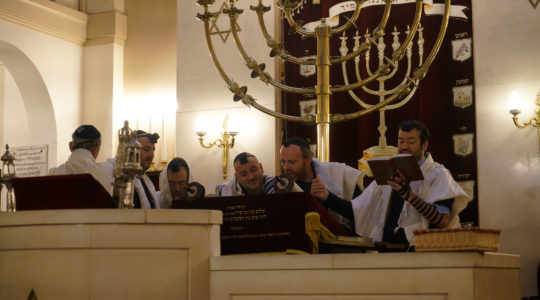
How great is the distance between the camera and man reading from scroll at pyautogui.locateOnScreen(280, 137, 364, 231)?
4820 millimetres

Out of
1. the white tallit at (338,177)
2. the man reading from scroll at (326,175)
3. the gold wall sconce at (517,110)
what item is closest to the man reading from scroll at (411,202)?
the man reading from scroll at (326,175)

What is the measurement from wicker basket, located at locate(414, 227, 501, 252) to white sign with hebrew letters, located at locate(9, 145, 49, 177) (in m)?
7.02

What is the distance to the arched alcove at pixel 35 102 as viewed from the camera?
9508 millimetres

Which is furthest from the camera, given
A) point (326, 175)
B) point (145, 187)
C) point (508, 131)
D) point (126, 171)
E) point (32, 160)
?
point (32, 160)

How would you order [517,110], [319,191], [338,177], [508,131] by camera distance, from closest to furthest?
[319,191] → [338,177] → [517,110] → [508,131]

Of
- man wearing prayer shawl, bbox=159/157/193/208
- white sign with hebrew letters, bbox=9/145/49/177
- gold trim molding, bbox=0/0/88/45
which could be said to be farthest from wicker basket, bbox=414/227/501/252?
white sign with hebrew letters, bbox=9/145/49/177

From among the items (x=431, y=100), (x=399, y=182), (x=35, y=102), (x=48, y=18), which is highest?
(x=48, y=18)

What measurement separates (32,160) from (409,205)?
21.2ft

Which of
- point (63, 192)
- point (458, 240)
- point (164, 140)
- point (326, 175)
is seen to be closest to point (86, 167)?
point (63, 192)

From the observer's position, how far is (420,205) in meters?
4.25

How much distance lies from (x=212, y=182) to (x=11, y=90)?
368 cm

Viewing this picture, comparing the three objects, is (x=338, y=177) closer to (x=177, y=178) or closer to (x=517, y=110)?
(x=177, y=178)

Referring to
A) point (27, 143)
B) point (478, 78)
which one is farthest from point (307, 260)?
point (27, 143)

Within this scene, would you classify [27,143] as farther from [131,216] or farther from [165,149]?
[131,216]
